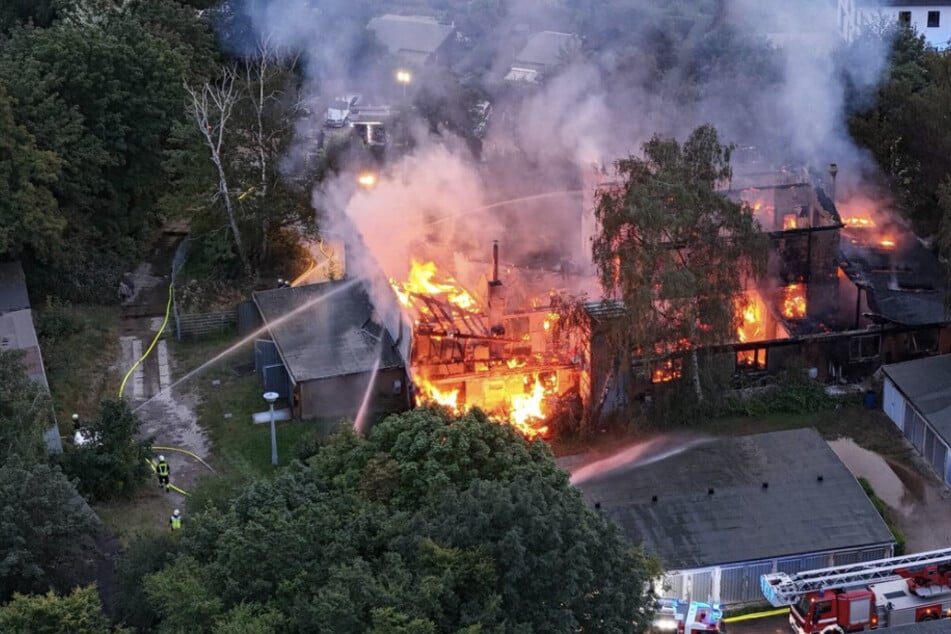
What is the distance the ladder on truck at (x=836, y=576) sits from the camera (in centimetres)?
2100

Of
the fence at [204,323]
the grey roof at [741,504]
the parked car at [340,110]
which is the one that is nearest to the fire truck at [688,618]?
the grey roof at [741,504]

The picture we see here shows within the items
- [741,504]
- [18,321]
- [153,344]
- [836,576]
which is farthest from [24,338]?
[836,576]

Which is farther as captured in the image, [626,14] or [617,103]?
[626,14]

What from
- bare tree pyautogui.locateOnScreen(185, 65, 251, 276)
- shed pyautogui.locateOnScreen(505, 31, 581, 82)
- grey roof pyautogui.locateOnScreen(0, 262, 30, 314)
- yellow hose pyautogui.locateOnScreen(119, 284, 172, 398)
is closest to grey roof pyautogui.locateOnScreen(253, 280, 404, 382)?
yellow hose pyautogui.locateOnScreen(119, 284, 172, 398)

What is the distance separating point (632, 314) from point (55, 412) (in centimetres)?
1420

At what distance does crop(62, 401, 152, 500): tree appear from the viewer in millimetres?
25469

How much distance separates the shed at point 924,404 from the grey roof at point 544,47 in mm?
26521

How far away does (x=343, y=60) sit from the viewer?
52.5m

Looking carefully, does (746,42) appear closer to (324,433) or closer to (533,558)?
(324,433)

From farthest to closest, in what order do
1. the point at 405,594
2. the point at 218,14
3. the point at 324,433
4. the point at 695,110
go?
the point at 218,14 < the point at 695,110 < the point at 324,433 < the point at 405,594

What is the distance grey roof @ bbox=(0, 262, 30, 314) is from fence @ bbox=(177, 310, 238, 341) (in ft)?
13.9

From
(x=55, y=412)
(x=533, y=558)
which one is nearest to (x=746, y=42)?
(x=55, y=412)

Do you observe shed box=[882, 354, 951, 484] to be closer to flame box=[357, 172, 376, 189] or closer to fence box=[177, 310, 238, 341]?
flame box=[357, 172, 376, 189]

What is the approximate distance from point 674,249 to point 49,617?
1541 centimetres
